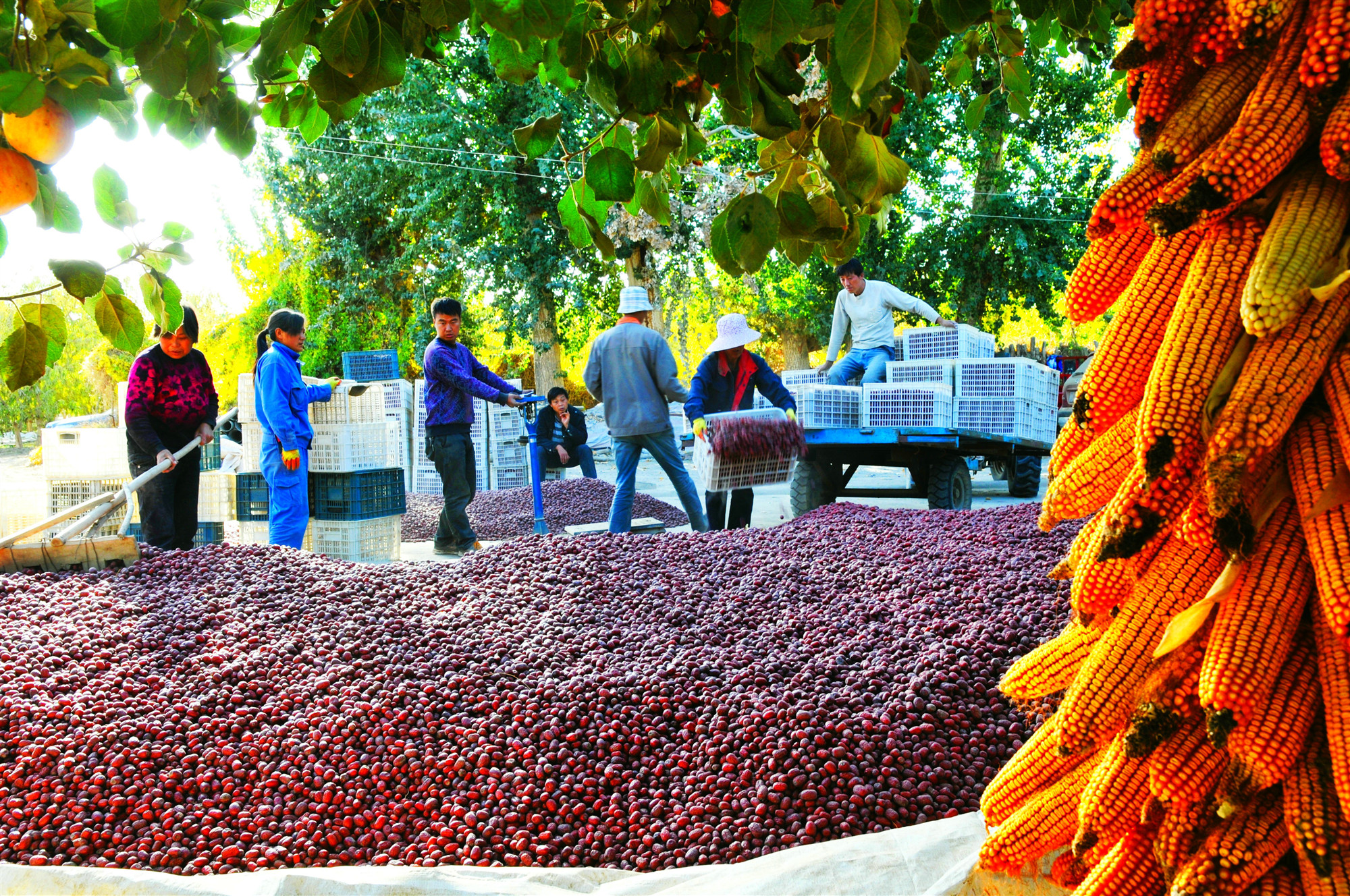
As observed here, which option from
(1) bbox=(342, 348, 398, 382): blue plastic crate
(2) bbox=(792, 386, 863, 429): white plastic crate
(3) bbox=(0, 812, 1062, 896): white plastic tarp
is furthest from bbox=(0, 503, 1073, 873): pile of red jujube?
(1) bbox=(342, 348, 398, 382): blue plastic crate

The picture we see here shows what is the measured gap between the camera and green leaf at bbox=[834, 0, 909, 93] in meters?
0.96

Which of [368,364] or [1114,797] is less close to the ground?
[368,364]

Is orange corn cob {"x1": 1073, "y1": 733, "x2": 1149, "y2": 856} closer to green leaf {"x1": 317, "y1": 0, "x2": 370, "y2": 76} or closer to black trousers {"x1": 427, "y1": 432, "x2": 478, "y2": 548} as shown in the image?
green leaf {"x1": 317, "y1": 0, "x2": 370, "y2": 76}

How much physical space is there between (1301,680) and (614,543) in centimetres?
420

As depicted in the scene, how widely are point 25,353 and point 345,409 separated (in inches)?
230

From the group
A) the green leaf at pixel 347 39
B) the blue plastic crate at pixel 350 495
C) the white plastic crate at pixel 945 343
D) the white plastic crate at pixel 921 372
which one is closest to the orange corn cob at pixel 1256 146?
the green leaf at pixel 347 39

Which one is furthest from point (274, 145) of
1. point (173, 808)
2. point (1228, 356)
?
point (1228, 356)

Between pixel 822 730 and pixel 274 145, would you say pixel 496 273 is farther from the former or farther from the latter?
pixel 822 730

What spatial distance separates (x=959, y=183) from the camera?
17875 millimetres

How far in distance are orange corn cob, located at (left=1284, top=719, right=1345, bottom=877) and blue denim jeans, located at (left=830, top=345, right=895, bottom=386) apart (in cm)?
714

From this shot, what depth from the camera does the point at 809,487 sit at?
715cm

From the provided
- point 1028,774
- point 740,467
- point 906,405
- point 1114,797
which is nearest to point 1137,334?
point 1114,797

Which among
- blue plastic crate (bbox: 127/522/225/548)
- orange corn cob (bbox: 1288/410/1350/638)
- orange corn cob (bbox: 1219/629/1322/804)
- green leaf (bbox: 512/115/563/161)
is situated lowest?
blue plastic crate (bbox: 127/522/225/548)

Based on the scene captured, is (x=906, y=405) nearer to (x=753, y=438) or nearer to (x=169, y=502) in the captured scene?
(x=753, y=438)
